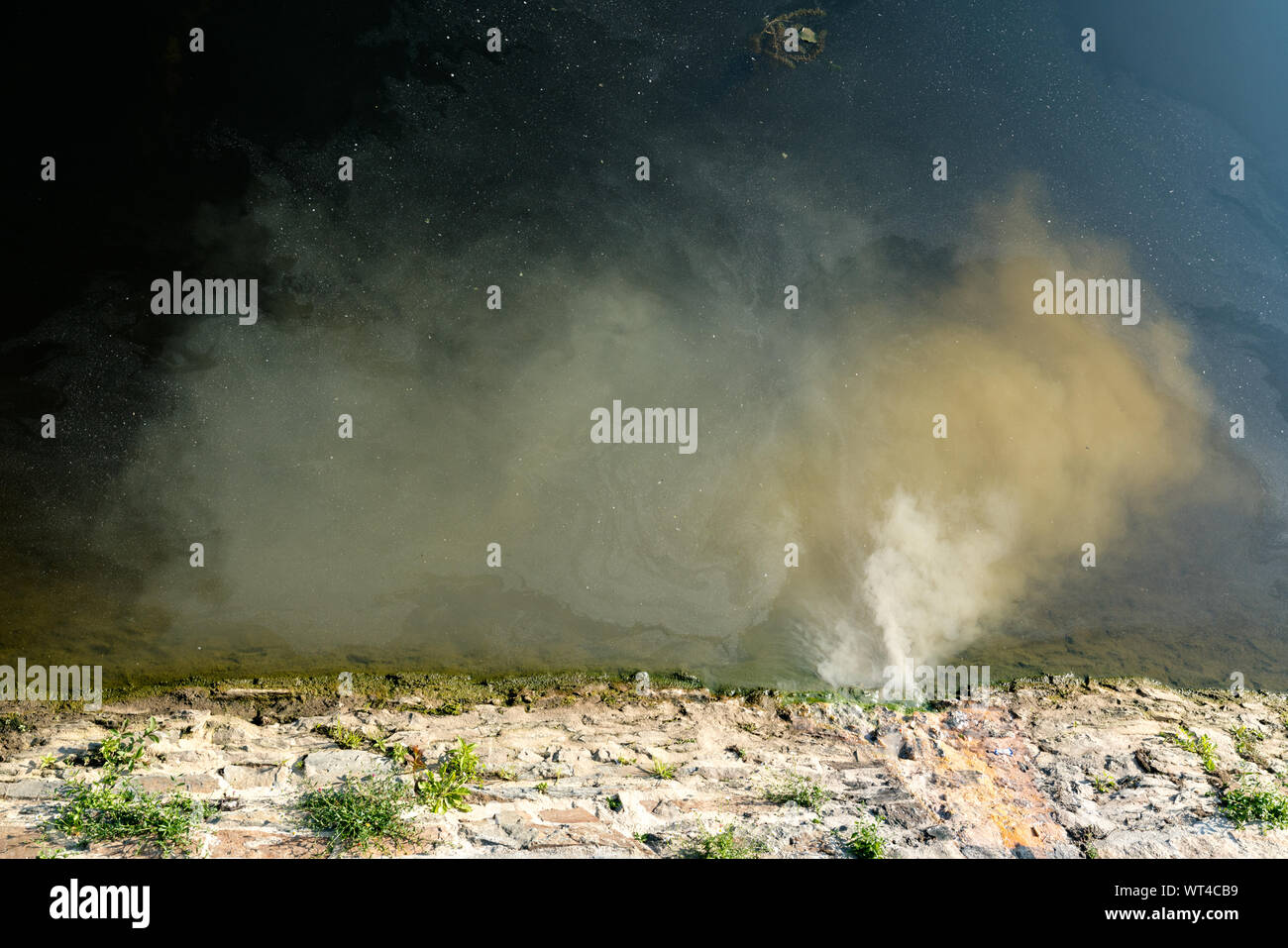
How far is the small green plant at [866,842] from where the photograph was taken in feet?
15.5

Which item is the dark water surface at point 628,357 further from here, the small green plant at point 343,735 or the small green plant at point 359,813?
the small green plant at point 359,813

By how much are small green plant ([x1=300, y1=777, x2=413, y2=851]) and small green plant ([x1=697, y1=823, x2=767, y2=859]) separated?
1733mm

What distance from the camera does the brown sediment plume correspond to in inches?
233

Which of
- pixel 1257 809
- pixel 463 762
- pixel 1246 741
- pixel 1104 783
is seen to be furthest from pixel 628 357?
pixel 1246 741

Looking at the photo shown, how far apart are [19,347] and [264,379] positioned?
167 centimetres

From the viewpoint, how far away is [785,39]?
593cm

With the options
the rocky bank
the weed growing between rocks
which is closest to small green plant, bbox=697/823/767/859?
the rocky bank

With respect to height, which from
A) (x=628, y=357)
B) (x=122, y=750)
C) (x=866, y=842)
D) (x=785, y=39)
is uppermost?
(x=785, y=39)

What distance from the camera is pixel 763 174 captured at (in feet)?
19.4

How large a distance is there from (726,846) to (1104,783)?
103 inches

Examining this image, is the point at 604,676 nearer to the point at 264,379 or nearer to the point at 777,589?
the point at 777,589

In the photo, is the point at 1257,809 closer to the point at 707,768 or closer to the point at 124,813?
the point at 707,768

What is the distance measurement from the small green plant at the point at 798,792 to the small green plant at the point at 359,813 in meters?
2.25

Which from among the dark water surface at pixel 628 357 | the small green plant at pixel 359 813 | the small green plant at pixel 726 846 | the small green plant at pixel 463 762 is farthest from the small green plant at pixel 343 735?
the small green plant at pixel 726 846
